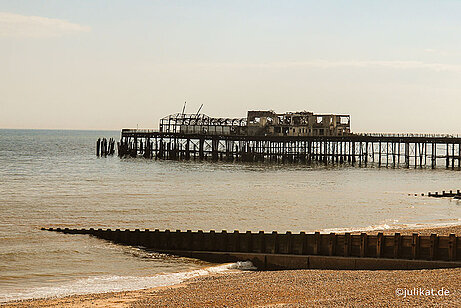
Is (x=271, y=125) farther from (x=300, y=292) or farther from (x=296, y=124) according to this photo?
(x=300, y=292)

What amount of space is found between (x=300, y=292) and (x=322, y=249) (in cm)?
529

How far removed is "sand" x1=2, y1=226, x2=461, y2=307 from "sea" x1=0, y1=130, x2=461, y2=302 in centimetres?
183

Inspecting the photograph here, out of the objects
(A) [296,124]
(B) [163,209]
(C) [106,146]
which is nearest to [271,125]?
(A) [296,124]

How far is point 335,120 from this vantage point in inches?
4092

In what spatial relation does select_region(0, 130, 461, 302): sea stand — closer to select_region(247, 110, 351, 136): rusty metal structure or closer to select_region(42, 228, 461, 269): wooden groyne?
select_region(42, 228, 461, 269): wooden groyne

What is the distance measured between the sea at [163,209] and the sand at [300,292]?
1831 mm

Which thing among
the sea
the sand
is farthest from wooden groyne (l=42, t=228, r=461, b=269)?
the sand

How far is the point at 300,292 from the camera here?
18062mm

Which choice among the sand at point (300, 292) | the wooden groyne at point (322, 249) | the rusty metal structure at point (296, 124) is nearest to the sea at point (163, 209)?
the wooden groyne at point (322, 249)

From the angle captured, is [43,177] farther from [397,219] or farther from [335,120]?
[335,120]

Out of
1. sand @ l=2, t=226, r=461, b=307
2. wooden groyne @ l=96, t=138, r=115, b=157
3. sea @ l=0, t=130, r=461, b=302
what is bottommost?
sea @ l=0, t=130, r=461, b=302

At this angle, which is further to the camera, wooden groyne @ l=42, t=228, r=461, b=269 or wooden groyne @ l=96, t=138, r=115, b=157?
wooden groyne @ l=96, t=138, r=115, b=157

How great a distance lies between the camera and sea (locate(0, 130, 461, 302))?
23469mm

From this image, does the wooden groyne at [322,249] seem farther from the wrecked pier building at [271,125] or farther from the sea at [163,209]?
the wrecked pier building at [271,125]
